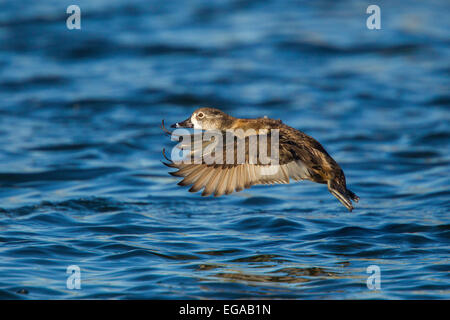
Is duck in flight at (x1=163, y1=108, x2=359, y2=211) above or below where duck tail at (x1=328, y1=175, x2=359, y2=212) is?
above

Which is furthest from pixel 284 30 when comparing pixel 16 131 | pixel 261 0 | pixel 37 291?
pixel 37 291

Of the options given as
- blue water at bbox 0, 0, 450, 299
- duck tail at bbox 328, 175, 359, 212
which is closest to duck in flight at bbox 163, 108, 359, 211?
duck tail at bbox 328, 175, 359, 212

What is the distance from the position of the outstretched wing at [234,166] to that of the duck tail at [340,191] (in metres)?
0.24

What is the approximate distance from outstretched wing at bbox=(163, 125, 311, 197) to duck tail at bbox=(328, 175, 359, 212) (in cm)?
24

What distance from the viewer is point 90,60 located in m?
15.5

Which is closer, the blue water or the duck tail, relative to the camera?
the blue water

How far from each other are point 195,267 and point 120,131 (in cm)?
593

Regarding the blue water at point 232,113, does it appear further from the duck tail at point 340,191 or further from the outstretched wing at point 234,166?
the outstretched wing at point 234,166

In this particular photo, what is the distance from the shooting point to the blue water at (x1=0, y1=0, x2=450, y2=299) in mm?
5984

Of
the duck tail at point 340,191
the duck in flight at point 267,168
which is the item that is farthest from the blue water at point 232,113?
the duck in flight at point 267,168

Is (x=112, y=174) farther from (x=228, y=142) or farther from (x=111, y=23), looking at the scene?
(x=111, y=23)

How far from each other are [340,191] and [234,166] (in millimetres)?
960

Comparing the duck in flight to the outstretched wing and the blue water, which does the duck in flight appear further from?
the blue water

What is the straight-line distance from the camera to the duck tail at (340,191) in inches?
240
